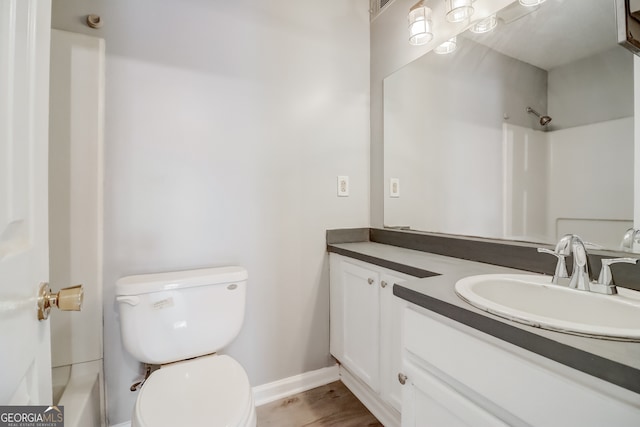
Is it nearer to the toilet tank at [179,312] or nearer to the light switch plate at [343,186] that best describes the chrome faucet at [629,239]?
the light switch plate at [343,186]

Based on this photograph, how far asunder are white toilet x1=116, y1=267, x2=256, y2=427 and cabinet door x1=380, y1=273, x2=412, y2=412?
61cm

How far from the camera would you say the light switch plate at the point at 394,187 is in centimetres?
174

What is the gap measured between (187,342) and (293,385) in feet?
2.41

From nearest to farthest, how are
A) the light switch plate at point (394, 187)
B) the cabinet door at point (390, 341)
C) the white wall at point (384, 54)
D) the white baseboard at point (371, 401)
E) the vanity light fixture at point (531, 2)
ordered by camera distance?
1. the vanity light fixture at point (531, 2)
2. the cabinet door at point (390, 341)
3. the white baseboard at point (371, 401)
4. the white wall at point (384, 54)
5. the light switch plate at point (394, 187)

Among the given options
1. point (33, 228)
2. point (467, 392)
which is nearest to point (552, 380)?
point (467, 392)

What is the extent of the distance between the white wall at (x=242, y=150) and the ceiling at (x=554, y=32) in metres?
0.82

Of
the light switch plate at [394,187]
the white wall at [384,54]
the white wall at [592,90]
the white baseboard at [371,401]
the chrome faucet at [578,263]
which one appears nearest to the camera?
the chrome faucet at [578,263]

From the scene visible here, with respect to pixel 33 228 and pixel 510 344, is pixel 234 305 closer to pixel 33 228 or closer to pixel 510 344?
pixel 33 228

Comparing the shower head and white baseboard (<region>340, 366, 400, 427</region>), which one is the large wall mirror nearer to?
the shower head

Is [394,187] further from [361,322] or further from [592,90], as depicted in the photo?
[592,90]

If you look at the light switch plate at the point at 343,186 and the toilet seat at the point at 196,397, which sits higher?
the light switch plate at the point at 343,186

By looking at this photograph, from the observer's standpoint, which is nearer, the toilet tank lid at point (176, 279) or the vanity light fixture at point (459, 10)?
the toilet tank lid at point (176, 279)

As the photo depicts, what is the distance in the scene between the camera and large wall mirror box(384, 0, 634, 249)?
0.94 meters

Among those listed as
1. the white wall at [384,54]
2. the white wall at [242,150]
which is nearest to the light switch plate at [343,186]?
the white wall at [242,150]
